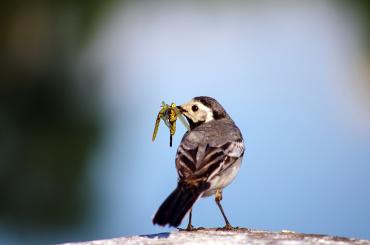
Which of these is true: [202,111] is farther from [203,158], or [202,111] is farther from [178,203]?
[178,203]

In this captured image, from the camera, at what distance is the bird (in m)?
8.53

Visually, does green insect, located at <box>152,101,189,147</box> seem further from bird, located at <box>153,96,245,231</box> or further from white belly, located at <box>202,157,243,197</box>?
white belly, located at <box>202,157,243,197</box>

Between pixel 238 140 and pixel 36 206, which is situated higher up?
pixel 238 140

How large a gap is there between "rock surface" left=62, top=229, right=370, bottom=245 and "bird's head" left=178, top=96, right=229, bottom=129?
2.56 metres

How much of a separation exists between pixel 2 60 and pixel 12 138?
2.77 m

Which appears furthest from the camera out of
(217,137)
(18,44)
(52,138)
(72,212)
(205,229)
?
(18,44)

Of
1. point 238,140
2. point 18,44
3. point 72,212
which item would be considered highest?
point 18,44

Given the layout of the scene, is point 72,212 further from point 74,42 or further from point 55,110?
point 74,42

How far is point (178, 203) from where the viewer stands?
8523 millimetres

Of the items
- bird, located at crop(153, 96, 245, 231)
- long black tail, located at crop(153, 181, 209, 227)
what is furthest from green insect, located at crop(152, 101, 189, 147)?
long black tail, located at crop(153, 181, 209, 227)

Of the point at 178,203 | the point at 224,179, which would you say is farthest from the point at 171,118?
the point at 178,203

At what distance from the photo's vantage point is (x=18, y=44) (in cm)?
2344

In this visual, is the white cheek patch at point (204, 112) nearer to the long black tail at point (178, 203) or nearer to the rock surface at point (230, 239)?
the long black tail at point (178, 203)

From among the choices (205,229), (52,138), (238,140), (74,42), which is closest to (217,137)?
(238,140)
